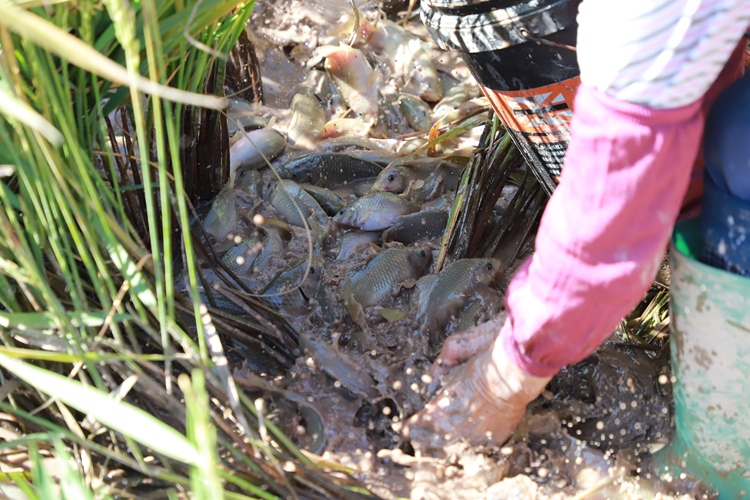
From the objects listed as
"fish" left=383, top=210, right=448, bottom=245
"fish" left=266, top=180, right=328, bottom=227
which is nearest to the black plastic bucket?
"fish" left=383, top=210, right=448, bottom=245

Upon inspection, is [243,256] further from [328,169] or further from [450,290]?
[328,169]

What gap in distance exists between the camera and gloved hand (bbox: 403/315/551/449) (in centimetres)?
143

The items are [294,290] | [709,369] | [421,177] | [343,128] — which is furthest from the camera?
[343,128]

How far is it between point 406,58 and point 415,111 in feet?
1.75

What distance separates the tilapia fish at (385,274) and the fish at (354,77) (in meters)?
1.61

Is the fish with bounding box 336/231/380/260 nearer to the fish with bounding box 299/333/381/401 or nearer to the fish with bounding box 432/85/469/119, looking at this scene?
the fish with bounding box 299/333/381/401

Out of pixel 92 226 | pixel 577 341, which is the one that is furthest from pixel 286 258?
pixel 577 341

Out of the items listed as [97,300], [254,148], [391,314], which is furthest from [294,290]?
[254,148]

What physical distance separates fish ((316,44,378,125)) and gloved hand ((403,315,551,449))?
2502 millimetres

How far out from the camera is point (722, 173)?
1.27 m

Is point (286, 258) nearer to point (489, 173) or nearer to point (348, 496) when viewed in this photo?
point (489, 173)

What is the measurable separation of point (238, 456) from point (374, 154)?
92.4 inches

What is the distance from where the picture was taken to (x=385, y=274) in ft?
7.79

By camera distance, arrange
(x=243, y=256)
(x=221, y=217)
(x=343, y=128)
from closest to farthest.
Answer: (x=243, y=256) → (x=221, y=217) → (x=343, y=128)
